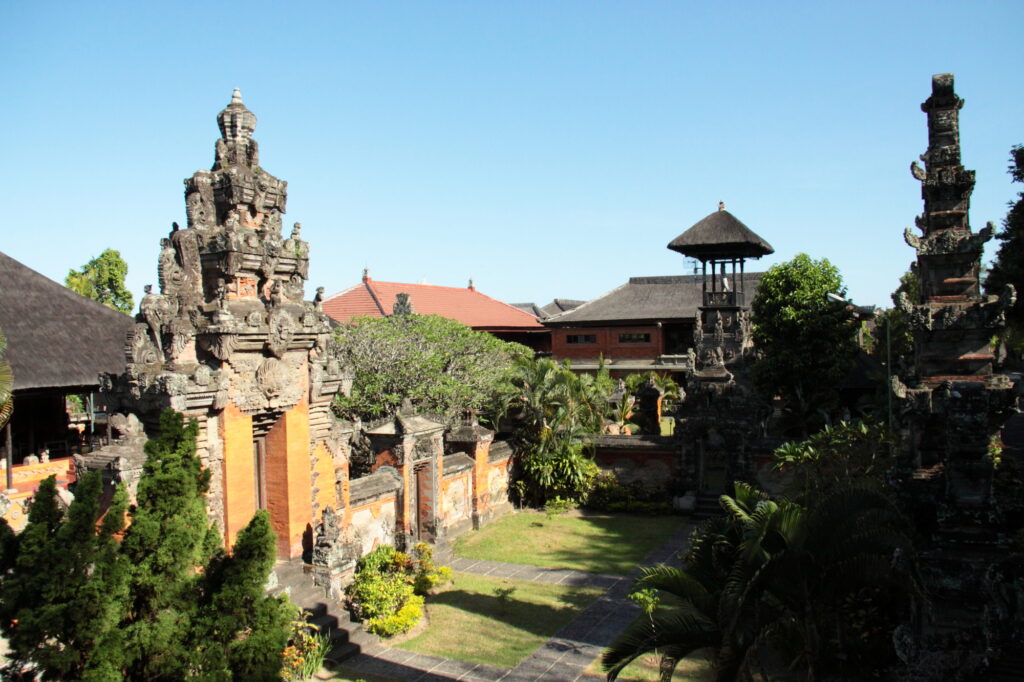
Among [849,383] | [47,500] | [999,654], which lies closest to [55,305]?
[47,500]

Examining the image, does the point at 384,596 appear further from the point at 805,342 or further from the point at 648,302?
the point at 648,302

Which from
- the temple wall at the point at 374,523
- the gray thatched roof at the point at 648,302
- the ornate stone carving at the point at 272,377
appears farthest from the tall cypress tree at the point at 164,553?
the gray thatched roof at the point at 648,302

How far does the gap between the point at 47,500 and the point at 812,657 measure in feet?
23.7

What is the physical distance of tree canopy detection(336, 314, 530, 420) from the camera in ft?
66.9

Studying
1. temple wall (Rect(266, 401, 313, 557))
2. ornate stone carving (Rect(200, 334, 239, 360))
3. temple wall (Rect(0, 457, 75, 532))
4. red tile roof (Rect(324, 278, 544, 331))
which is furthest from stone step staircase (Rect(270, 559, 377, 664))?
red tile roof (Rect(324, 278, 544, 331))

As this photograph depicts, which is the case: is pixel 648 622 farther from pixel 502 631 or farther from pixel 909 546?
pixel 502 631

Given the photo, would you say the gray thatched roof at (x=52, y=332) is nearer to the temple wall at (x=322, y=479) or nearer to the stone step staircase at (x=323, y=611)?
the temple wall at (x=322, y=479)

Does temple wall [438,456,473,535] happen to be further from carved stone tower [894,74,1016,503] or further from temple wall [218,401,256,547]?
carved stone tower [894,74,1016,503]

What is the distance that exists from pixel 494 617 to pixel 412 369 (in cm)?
945

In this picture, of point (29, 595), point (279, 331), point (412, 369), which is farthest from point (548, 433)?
point (29, 595)

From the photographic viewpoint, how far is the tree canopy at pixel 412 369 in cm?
2039

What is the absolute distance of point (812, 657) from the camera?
786cm

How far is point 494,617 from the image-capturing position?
40.1 feet

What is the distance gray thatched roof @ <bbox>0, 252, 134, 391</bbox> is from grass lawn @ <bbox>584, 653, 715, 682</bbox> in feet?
44.0
